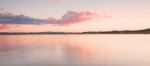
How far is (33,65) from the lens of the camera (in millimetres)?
6711

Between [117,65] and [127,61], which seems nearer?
[117,65]

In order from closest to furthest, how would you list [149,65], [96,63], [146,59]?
[149,65]
[96,63]
[146,59]

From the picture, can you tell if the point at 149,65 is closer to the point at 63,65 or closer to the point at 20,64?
the point at 63,65

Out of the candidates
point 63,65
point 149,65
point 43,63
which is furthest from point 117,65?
point 43,63

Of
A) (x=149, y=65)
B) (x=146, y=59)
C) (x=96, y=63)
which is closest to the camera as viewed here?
(x=149, y=65)

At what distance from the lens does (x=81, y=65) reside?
6.73m

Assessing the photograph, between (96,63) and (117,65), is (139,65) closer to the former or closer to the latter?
(117,65)

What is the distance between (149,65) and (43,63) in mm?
2171

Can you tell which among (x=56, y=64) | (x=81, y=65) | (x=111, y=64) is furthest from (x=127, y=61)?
(x=56, y=64)

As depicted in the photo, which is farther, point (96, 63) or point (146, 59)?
point (146, 59)

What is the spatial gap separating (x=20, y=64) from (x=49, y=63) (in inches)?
23.9

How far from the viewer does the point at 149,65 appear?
259 inches

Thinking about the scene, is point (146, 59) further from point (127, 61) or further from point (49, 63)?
point (49, 63)

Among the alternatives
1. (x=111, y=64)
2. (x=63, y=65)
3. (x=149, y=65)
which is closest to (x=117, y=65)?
(x=111, y=64)
